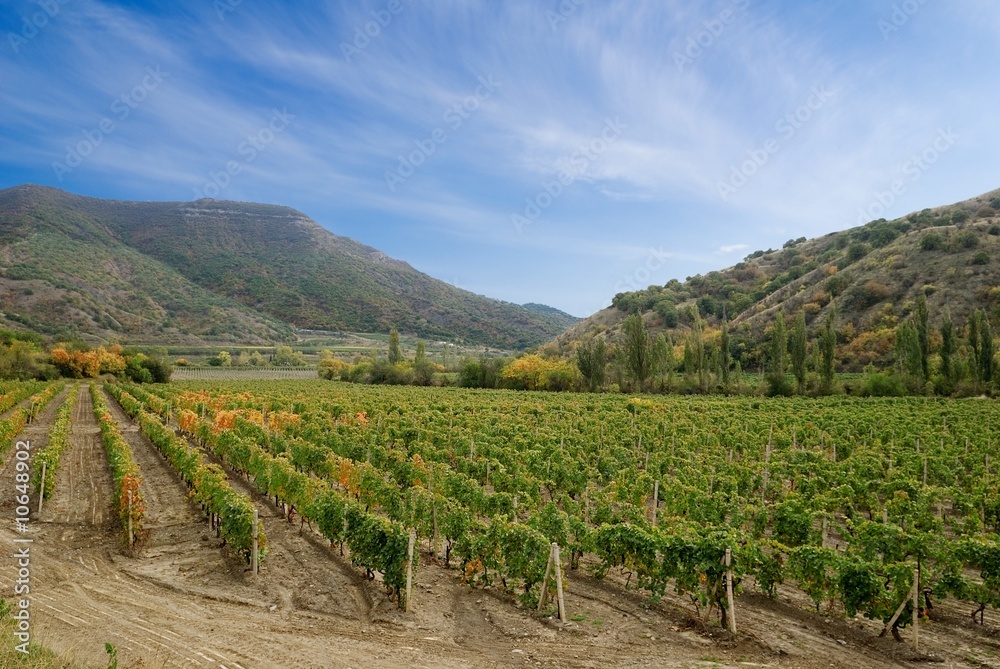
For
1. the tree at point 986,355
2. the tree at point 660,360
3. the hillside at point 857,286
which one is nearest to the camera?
the tree at point 986,355

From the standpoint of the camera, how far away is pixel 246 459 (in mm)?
19000

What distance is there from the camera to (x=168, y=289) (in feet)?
500

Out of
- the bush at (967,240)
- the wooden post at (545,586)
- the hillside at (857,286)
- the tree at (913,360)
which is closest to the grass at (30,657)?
the wooden post at (545,586)

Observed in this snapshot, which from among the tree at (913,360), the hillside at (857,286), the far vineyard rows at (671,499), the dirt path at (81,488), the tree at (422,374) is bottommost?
the dirt path at (81,488)

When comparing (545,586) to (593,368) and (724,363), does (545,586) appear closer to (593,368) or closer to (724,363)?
(593,368)

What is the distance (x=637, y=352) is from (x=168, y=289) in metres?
141

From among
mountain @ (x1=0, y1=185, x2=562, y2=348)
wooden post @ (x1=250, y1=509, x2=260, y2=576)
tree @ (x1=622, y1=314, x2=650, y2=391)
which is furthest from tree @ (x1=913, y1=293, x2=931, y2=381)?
mountain @ (x1=0, y1=185, x2=562, y2=348)

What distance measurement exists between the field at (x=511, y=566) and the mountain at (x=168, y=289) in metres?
120

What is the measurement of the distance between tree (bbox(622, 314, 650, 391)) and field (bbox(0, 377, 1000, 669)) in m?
43.6

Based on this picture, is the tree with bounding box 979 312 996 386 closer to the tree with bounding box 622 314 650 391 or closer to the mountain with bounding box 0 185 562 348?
the tree with bounding box 622 314 650 391

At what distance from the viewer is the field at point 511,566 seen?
8195 millimetres

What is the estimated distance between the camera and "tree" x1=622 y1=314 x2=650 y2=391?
209ft

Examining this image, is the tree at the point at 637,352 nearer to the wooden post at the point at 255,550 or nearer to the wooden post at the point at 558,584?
the wooden post at the point at 558,584

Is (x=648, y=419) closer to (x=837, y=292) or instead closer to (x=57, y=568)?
(x=57, y=568)
